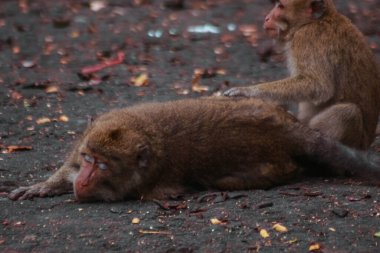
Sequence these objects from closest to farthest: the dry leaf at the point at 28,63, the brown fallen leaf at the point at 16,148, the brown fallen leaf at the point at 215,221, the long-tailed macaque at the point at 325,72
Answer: the brown fallen leaf at the point at 215,221
the long-tailed macaque at the point at 325,72
the brown fallen leaf at the point at 16,148
the dry leaf at the point at 28,63

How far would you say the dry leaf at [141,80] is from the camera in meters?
11.8

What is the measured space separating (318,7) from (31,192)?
3.02 m

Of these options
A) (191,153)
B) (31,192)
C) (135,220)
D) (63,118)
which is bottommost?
(63,118)

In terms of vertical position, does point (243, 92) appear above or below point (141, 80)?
above

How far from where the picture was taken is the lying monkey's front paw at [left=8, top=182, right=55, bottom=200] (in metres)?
7.81

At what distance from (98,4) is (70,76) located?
11.7 ft

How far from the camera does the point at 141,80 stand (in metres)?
11.9

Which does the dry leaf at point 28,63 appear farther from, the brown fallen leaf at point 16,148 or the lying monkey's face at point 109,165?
the lying monkey's face at point 109,165

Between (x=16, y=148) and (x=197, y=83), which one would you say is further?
(x=197, y=83)

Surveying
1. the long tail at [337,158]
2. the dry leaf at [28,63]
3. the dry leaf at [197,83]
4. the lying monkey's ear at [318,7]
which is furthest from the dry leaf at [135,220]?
the dry leaf at [28,63]

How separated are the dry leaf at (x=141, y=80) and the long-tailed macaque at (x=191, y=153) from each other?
12.0 ft

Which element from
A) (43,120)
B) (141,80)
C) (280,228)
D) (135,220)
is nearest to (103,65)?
(141,80)

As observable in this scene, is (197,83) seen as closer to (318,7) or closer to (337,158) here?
(318,7)

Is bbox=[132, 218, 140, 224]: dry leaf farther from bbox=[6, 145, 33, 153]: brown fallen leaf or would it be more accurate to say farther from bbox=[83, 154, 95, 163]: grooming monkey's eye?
bbox=[6, 145, 33, 153]: brown fallen leaf
